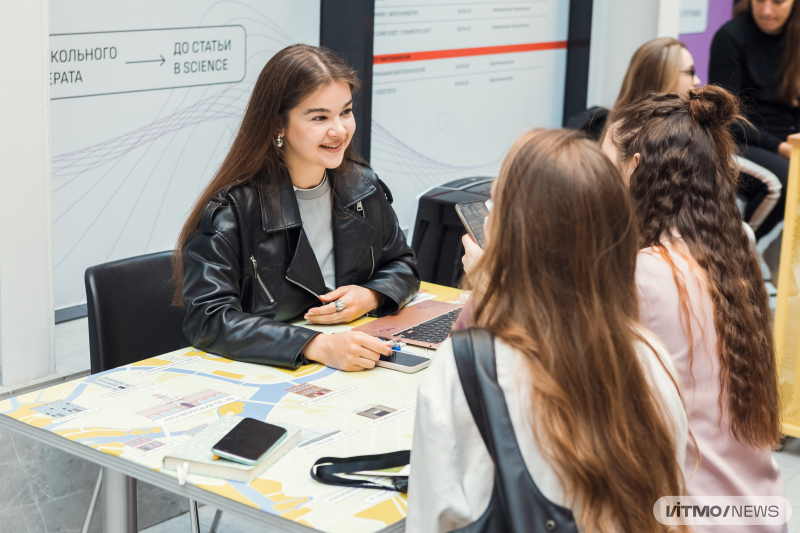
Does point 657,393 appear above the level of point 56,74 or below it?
below

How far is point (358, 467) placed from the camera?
1.49m

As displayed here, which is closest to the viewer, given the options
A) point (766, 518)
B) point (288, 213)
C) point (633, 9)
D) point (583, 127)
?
point (766, 518)

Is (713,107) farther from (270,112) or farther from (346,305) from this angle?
(270,112)

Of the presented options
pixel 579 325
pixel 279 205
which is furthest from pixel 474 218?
pixel 579 325

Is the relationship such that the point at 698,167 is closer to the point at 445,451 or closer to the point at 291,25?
the point at 445,451

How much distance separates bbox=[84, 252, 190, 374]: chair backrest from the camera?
2.32 meters

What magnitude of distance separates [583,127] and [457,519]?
368cm

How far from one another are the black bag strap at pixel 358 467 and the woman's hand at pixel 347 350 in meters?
0.53

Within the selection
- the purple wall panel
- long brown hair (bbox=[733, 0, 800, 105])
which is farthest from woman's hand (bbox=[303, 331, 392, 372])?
the purple wall panel

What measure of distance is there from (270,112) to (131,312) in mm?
660

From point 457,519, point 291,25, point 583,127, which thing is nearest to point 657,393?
point 457,519

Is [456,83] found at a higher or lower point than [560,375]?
higher

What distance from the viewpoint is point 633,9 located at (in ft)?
18.1

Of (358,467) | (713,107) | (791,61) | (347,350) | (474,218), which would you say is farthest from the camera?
(791,61)
